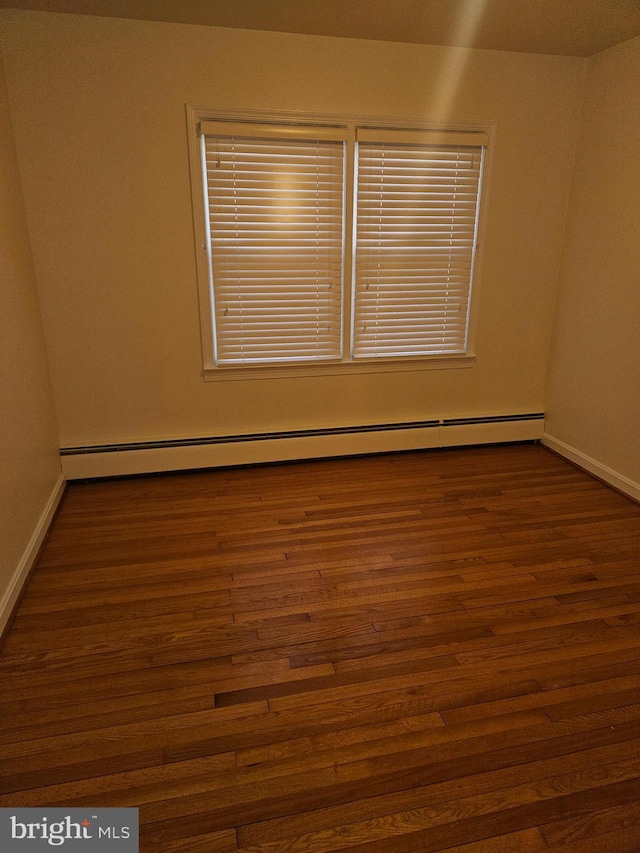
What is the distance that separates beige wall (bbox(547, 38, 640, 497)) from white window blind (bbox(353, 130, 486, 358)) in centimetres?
73

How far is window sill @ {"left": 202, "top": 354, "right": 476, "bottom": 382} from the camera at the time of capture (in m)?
3.63

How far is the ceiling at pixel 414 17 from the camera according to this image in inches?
106

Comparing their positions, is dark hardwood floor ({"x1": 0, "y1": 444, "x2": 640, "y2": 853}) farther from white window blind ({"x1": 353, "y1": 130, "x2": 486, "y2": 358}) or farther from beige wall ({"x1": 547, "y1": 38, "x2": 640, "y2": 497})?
white window blind ({"x1": 353, "y1": 130, "x2": 486, "y2": 358})

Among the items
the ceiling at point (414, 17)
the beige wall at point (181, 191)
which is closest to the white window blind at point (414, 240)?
the beige wall at point (181, 191)

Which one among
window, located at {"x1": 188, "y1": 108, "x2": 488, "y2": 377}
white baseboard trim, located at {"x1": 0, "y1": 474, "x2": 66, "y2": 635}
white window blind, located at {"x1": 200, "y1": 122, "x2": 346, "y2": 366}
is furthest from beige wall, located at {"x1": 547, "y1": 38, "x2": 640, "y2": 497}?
white baseboard trim, located at {"x1": 0, "y1": 474, "x2": 66, "y2": 635}

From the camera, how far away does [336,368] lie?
12.5 ft

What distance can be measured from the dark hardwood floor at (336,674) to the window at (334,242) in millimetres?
1196

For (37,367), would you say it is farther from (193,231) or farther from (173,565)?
(173,565)

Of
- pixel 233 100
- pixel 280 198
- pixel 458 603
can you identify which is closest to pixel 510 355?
pixel 280 198

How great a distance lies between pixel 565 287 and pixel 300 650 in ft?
10.6

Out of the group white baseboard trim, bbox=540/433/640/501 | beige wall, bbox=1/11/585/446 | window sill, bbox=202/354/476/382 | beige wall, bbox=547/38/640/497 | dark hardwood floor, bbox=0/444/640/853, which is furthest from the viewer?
window sill, bbox=202/354/476/382

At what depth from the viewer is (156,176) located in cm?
317

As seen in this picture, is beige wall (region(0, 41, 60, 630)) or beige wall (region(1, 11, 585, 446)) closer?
beige wall (region(0, 41, 60, 630))

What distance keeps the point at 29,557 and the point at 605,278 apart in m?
3.83
